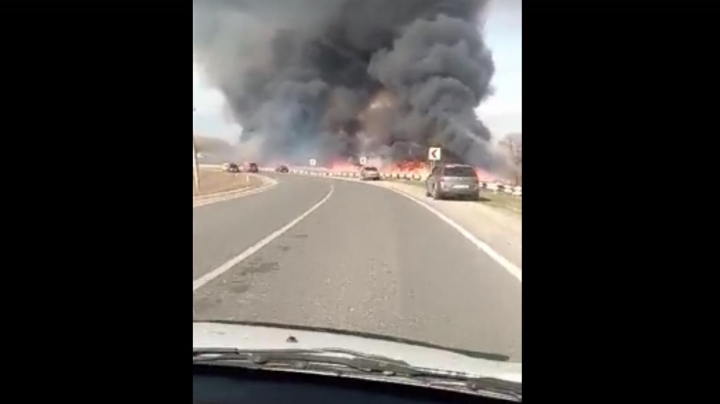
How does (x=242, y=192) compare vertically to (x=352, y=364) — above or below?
above

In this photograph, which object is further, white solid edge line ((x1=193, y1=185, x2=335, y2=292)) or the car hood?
white solid edge line ((x1=193, y1=185, x2=335, y2=292))

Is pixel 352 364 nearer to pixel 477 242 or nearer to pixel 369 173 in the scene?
pixel 477 242

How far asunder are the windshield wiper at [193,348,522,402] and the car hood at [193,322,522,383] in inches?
2.2

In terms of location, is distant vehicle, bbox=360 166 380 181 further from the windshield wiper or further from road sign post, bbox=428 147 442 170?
the windshield wiper

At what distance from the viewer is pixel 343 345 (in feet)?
12.7

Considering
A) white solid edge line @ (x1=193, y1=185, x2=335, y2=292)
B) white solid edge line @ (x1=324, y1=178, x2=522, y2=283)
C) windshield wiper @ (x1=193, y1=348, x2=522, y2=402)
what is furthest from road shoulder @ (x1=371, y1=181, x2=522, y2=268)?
windshield wiper @ (x1=193, y1=348, x2=522, y2=402)

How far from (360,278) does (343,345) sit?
430 centimetres

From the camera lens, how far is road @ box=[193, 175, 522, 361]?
5793mm

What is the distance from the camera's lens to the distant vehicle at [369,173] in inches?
451

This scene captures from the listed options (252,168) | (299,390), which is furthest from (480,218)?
(299,390)

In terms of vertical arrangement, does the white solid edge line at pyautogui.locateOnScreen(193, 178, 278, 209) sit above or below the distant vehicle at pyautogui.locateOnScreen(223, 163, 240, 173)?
below

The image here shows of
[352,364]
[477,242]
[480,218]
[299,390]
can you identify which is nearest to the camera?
[299,390]
